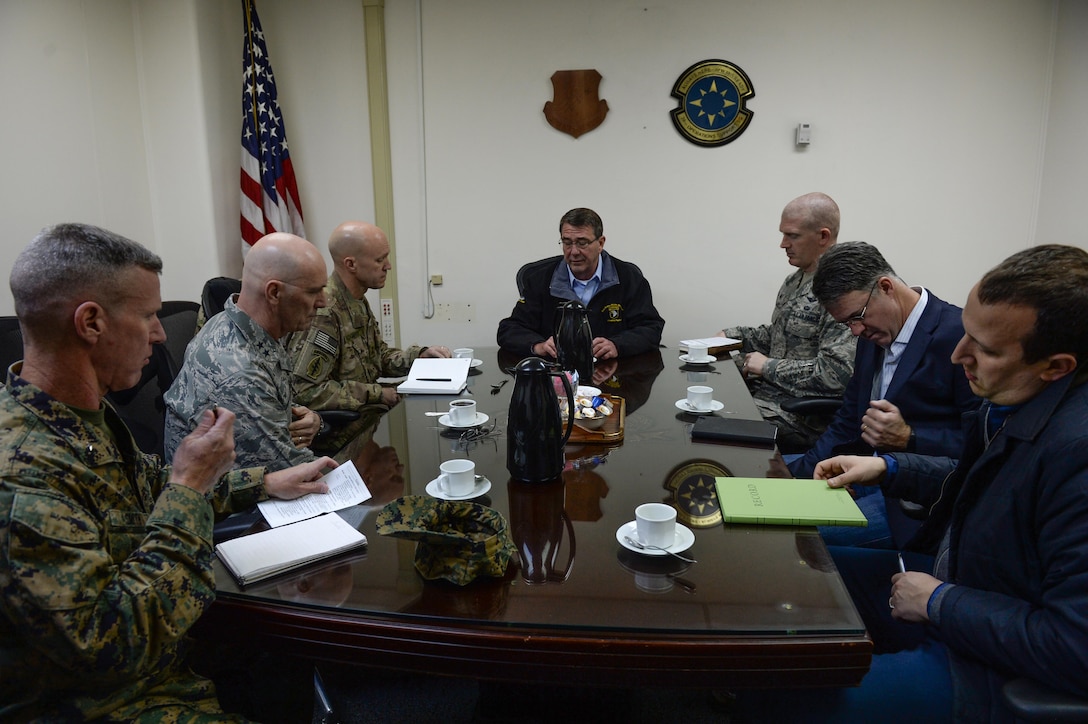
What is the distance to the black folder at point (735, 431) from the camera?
1.82 m

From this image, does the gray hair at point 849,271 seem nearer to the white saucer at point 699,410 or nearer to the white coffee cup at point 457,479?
the white saucer at point 699,410

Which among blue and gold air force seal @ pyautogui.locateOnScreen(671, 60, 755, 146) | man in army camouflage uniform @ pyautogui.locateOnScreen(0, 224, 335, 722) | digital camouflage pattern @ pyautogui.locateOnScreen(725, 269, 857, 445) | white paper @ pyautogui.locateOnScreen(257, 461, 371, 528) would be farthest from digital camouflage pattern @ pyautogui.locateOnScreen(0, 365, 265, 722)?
blue and gold air force seal @ pyautogui.locateOnScreen(671, 60, 755, 146)

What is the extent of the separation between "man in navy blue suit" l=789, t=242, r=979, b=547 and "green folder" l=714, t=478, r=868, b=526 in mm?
506

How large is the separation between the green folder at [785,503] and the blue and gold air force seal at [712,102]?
278cm

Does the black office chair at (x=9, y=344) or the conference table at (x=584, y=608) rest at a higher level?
the black office chair at (x=9, y=344)

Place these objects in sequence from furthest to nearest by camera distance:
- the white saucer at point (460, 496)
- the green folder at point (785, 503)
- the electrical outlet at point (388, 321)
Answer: the electrical outlet at point (388, 321) < the white saucer at point (460, 496) < the green folder at point (785, 503)

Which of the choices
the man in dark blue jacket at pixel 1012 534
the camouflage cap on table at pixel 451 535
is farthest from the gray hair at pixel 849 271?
the camouflage cap on table at pixel 451 535

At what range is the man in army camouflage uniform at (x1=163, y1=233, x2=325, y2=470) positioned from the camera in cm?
167

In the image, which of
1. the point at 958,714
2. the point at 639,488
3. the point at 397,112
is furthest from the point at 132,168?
the point at 958,714

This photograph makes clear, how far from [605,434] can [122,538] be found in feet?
3.65

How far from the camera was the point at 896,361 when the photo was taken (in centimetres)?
205

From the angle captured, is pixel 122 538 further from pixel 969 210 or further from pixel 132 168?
pixel 969 210

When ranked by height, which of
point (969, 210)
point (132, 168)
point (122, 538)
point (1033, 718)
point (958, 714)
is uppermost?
point (132, 168)

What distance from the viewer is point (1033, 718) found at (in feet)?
3.25
